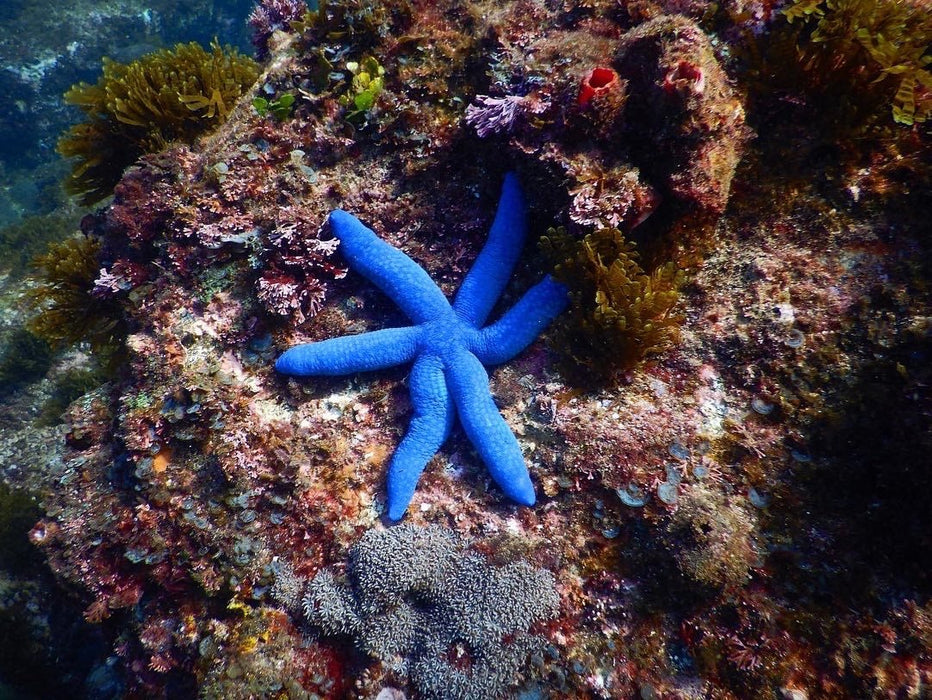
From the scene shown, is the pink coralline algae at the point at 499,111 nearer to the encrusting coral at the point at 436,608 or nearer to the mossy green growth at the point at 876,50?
the mossy green growth at the point at 876,50

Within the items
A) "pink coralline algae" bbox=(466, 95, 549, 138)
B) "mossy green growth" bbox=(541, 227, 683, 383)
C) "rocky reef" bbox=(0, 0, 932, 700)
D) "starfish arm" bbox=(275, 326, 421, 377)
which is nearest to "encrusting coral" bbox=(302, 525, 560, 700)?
"rocky reef" bbox=(0, 0, 932, 700)

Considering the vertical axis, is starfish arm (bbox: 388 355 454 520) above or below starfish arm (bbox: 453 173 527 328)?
below

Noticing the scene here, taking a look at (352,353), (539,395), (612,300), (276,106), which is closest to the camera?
(612,300)

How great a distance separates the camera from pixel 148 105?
452 centimetres

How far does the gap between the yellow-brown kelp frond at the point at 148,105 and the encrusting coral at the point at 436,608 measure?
4.32 metres

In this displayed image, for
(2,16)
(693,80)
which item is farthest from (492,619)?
(2,16)

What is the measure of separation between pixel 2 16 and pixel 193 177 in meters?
22.1

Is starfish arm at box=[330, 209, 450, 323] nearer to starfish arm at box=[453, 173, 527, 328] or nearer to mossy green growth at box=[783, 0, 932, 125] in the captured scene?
starfish arm at box=[453, 173, 527, 328]

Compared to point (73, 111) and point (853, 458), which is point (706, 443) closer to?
point (853, 458)

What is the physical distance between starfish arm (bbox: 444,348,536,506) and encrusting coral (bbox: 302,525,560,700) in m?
0.54

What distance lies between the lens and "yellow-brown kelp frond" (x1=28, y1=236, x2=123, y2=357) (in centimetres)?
462

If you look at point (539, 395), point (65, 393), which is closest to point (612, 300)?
point (539, 395)

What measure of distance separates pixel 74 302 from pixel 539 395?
184 inches

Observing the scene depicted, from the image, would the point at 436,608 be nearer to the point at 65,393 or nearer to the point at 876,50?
the point at 876,50
